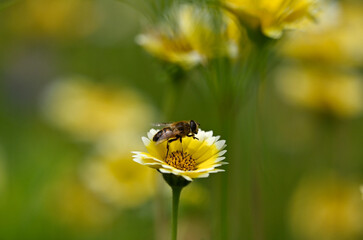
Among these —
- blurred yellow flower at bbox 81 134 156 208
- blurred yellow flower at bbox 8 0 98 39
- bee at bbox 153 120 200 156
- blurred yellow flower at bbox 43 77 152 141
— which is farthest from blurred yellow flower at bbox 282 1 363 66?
blurred yellow flower at bbox 8 0 98 39

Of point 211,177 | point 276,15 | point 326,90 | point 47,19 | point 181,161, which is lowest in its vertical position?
point 181,161

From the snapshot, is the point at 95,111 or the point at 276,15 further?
the point at 95,111

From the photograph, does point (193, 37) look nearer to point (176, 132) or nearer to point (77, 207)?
point (176, 132)

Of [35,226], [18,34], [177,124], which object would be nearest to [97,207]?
[35,226]

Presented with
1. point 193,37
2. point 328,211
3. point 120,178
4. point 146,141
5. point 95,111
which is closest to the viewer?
point 146,141

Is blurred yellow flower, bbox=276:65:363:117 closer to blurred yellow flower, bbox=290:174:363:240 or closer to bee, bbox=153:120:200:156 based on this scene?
blurred yellow flower, bbox=290:174:363:240

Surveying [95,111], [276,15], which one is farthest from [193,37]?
[95,111]

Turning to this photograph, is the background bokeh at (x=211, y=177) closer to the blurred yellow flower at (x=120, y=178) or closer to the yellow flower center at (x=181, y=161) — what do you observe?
the blurred yellow flower at (x=120, y=178)
